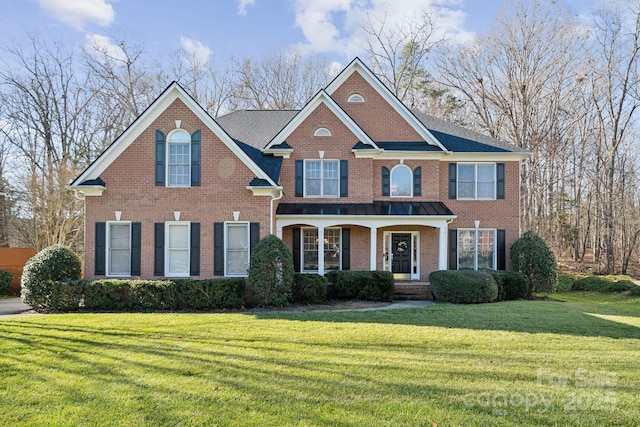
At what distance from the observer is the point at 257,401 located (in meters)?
4.81

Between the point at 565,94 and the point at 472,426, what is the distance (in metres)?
31.9

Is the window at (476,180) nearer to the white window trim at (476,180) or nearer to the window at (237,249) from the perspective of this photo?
the white window trim at (476,180)

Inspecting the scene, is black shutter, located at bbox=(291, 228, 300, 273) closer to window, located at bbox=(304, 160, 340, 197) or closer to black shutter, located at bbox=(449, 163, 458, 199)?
window, located at bbox=(304, 160, 340, 197)

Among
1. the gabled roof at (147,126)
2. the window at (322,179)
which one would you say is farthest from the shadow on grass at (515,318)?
the window at (322,179)

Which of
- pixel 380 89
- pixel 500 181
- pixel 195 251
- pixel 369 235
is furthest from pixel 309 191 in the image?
pixel 500 181

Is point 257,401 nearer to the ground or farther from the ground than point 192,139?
nearer to the ground

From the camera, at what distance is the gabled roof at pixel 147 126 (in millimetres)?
13969

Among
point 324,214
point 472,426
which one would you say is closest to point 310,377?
point 472,426

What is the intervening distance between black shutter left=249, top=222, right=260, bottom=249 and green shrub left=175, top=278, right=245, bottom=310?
6.01ft

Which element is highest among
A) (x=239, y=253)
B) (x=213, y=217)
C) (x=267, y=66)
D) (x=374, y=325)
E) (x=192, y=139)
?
(x=267, y=66)

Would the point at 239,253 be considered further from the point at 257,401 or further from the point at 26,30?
the point at 26,30

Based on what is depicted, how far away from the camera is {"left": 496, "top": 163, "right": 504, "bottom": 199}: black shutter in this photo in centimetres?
1798

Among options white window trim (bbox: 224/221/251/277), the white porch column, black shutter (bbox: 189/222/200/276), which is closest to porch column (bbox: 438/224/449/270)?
the white porch column

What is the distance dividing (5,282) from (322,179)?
46.8 feet
